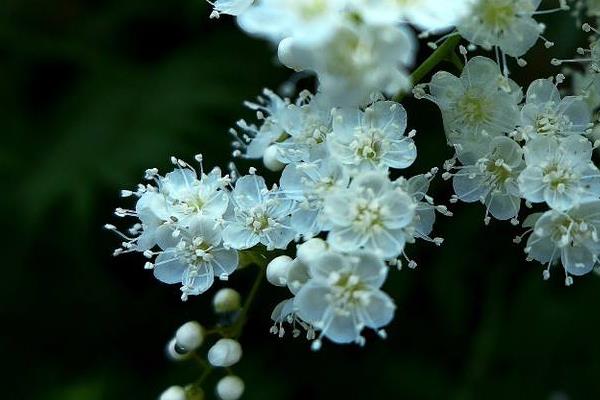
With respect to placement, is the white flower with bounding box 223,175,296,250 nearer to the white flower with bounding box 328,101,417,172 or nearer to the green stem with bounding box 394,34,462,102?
the white flower with bounding box 328,101,417,172

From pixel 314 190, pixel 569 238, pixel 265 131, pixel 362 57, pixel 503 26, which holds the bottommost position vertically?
pixel 569 238

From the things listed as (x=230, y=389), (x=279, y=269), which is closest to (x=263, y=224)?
(x=279, y=269)

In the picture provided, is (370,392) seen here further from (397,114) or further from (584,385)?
(397,114)

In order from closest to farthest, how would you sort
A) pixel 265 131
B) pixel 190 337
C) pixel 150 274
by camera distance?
pixel 190 337 < pixel 265 131 < pixel 150 274

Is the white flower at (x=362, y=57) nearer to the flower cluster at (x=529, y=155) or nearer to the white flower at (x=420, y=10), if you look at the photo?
the white flower at (x=420, y=10)

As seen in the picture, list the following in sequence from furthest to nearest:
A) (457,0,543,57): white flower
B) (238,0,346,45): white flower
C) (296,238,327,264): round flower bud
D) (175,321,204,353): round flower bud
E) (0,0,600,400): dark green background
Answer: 1. (0,0,600,400): dark green background
2. (175,321,204,353): round flower bud
3. (457,0,543,57): white flower
4. (296,238,327,264): round flower bud
5. (238,0,346,45): white flower

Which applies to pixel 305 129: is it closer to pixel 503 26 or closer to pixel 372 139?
pixel 372 139

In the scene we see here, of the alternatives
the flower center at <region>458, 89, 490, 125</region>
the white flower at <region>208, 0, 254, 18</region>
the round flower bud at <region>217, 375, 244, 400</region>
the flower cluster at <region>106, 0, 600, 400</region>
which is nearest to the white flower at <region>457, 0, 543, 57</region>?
the flower cluster at <region>106, 0, 600, 400</region>
